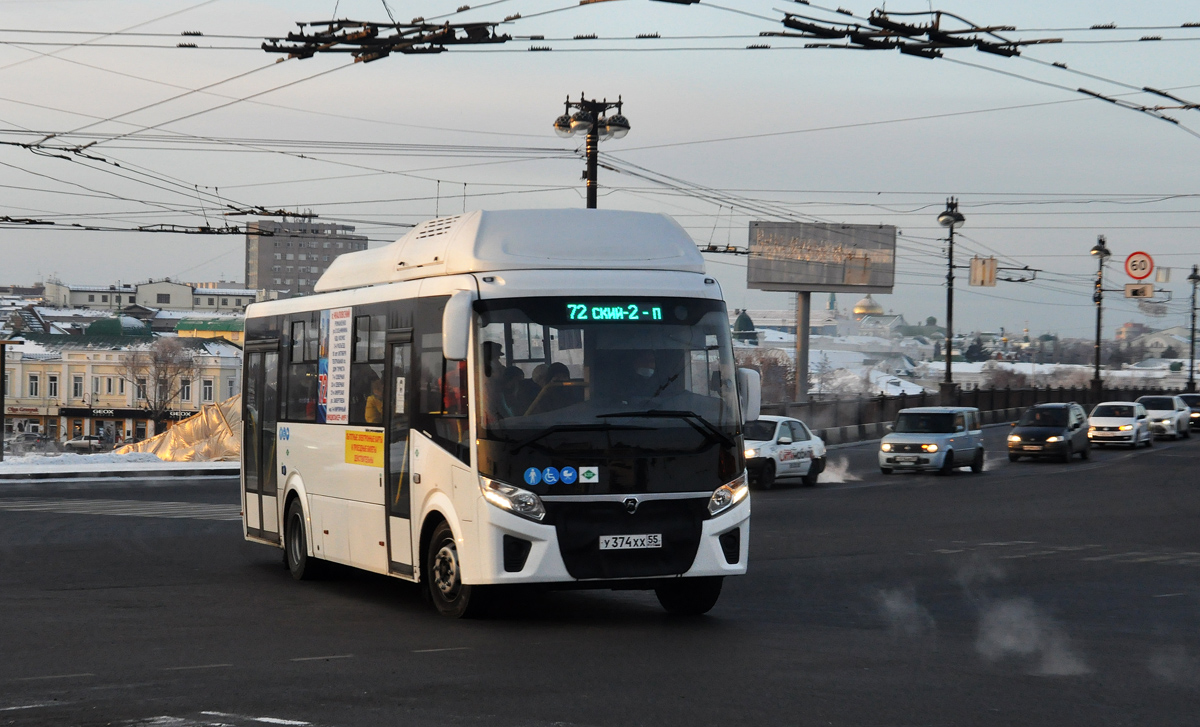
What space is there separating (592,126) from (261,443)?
52.6ft

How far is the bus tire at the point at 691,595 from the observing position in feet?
36.5

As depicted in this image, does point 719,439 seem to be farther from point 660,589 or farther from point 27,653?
point 27,653

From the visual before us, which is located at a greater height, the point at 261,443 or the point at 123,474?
the point at 261,443

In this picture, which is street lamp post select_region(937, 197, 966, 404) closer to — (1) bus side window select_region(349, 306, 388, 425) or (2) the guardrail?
(2) the guardrail

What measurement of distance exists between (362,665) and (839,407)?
150 feet

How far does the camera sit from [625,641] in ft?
32.4

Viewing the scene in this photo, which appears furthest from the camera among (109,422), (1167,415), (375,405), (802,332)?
(109,422)

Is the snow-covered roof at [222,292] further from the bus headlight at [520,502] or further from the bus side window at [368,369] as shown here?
→ the bus headlight at [520,502]

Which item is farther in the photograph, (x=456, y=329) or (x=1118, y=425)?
(x=1118, y=425)

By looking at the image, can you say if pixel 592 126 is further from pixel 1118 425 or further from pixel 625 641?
pixel 1118 425

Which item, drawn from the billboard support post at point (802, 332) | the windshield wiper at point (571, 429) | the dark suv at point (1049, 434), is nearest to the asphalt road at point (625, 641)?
the windshield wiper at point (571, 429)

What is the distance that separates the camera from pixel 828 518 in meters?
22.6

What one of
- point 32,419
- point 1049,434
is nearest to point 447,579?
point 1049,434

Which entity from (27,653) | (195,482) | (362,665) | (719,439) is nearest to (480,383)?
(719,439)
